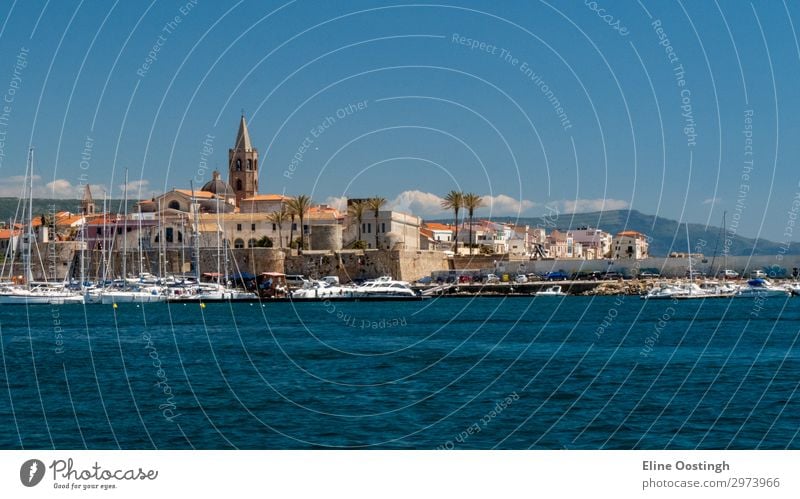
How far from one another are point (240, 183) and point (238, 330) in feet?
265

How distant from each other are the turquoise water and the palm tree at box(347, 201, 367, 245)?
51357 millimetres

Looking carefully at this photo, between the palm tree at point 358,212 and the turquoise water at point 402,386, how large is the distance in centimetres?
5136

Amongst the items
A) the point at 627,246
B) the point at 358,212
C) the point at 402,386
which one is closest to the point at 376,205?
the point at 358,212

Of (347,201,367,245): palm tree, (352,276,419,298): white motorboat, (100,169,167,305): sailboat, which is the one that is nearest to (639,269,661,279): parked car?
(347,201,367,245): palm tree

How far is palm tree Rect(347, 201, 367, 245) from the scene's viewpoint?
105m

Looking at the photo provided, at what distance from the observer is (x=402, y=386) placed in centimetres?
2752

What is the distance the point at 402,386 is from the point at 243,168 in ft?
342

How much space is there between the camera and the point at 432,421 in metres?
21.8

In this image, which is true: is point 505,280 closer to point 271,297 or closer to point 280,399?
point 271,297

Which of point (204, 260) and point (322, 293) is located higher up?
point (204, 260)

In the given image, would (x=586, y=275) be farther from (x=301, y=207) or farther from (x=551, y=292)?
(x=301, y=207)

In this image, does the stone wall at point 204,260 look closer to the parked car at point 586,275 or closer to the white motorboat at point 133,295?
the white motorboat at point 133,295

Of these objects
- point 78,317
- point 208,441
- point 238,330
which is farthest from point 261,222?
point 208,441

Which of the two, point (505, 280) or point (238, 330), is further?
point (505, 280)
